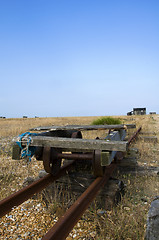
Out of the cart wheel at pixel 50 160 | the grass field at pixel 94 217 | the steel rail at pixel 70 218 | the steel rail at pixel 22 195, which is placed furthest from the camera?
the cart wheel at pixel 50 160

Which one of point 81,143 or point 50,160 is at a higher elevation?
point 81,143

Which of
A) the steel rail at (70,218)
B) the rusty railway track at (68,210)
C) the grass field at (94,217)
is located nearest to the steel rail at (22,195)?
the rusty railway track at (68,210)

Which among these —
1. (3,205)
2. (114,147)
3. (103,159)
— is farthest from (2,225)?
(114,147)

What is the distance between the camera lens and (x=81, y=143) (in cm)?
273

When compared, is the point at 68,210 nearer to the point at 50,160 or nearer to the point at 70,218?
the point at 70,218

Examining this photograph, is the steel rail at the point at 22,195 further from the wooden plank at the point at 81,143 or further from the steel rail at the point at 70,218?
the steel rail at the point at 70,218

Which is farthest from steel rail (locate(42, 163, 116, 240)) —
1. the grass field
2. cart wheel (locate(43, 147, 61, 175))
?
cart wheel (locate(43, 147, 61, 175))

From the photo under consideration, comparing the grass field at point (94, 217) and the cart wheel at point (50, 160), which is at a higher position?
the cart wheel at point (50, 160)

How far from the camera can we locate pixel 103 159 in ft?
8.53

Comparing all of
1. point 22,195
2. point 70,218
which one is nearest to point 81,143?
point 22,195

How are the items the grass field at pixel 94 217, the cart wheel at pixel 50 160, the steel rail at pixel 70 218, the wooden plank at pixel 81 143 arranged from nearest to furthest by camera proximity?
the steel rail at pixel 70 218 < the grass field at pixel 94 217 < the wooden plank at pixel 81 143 < the cart wheel at pixel 50 160

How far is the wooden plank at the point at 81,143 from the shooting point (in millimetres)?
2566

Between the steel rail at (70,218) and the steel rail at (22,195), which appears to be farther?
the steel rail at (22,195)

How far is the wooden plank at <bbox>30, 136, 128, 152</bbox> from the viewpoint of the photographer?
8.42ft
